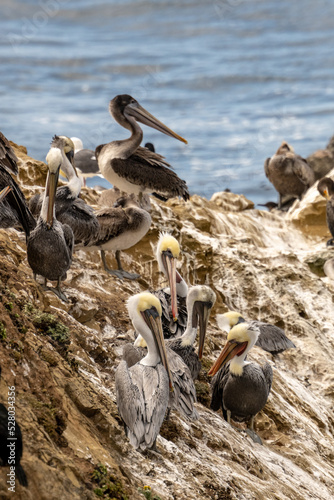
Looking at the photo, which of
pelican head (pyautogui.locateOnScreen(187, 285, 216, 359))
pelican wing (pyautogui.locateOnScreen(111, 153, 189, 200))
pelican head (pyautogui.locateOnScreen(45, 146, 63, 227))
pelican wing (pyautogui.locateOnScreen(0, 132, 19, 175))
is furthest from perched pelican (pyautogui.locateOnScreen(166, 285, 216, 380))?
pelican wing (pyautogui.locateOnScreen(111, 153, 189, 200))

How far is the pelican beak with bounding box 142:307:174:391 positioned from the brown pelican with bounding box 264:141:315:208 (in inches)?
439

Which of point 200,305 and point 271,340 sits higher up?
point 200,305

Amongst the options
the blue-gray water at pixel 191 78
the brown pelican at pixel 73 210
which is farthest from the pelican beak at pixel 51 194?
the blue-gray water at pixel 191 78

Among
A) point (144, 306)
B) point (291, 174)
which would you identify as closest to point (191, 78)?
point (291, 174)

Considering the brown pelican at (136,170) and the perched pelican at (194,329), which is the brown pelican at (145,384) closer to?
the perched pelican at (194,329)

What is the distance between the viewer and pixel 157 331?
6.39m

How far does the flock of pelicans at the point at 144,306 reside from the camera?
604cm

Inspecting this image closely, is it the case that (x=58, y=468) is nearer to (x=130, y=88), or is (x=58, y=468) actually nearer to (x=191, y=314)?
(x=191, y=314)

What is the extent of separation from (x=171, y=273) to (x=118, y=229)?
116 centimetres

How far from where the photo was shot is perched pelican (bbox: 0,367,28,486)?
15.0ft

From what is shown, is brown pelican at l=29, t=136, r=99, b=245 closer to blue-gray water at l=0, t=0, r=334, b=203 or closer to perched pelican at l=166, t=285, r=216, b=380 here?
perched pelican at l=166, t=285, r=216, b=380

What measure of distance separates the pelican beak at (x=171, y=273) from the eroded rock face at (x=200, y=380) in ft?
1.61

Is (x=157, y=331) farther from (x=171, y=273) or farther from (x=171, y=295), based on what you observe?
(x=171, y=273)

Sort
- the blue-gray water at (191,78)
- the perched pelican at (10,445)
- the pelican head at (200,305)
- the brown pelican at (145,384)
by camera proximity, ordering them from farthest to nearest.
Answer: the blue-gray water at (191,78)
the pelican head at (200,305)
the brown pelican at (145,384)
the perched pelican at (10,445)
